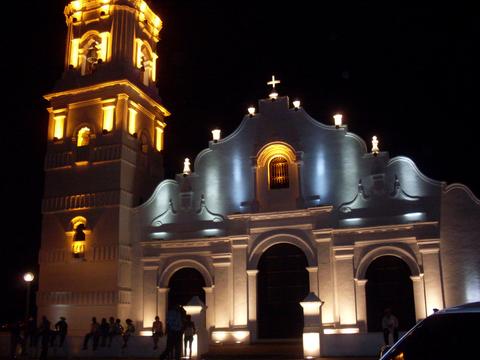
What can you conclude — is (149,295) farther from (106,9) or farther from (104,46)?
(106,9)

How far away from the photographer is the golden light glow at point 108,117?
27.3 metres

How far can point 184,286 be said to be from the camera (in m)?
25.6

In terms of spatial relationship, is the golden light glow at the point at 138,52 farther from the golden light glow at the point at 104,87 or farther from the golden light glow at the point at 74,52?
the golden light glow at the point at 74,52

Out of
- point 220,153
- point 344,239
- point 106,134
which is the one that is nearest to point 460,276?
point 344,239

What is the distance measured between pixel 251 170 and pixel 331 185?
11.9ft

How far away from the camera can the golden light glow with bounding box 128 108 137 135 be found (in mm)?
27750

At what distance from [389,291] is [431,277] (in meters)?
1.76

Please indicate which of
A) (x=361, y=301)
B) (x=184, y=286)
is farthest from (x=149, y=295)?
(x=361, y=301)

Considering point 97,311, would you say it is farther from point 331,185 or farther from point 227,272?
point 331,185

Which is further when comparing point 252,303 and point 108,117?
point 108,117

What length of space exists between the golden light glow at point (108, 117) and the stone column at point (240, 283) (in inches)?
326

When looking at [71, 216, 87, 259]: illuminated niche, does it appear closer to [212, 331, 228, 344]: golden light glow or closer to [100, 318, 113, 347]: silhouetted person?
[100, 318, 113, 347]: silhouetted person

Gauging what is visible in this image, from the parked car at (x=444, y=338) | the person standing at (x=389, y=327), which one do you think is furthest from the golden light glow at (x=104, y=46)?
the parked car at (x=444, y=338)

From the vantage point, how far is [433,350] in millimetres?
5039
